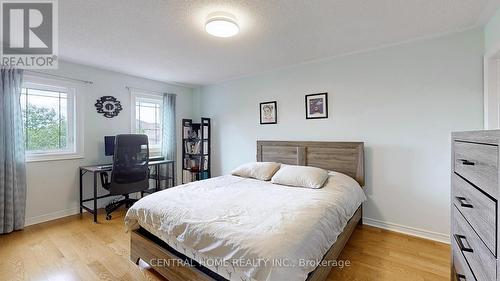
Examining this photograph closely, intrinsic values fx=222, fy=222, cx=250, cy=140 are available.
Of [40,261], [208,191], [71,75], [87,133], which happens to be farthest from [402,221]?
[71,75]

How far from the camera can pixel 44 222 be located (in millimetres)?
3055

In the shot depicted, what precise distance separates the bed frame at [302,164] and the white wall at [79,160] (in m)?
2.03

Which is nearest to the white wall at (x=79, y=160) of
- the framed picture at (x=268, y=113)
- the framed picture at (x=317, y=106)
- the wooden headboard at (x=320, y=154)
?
the framed picture at (x=268, y=113)

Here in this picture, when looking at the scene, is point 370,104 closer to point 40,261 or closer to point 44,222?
point 40,261

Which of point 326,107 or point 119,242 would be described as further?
point 326,107

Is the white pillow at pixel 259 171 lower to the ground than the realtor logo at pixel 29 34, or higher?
lower

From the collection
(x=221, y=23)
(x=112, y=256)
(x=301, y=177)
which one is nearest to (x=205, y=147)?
(x=301, y=177)

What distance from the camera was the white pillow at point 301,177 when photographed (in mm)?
2475

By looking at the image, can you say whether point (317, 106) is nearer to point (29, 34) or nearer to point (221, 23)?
point (221, 23)

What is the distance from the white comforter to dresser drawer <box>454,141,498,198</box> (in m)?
0.88

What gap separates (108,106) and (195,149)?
168 cm

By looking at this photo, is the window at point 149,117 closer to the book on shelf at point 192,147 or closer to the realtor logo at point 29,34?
the book on shelf at point 192,147

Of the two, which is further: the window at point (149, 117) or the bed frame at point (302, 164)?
the window at point (149, 117)

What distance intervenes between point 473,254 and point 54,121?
14.9 ft
